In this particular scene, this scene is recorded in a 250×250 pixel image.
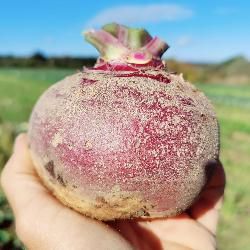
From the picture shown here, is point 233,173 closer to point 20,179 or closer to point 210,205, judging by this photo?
point 210,205

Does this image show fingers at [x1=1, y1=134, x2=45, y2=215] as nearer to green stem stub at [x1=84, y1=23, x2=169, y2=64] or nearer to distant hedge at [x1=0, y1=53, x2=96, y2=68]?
green stem stub at [x1=84, y1=23, x2=169, y2=64]

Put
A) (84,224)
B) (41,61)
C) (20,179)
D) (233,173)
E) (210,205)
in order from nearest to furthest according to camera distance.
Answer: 1. (84,224)
2. (20,179)
3. (210,205)
4. (233,173)
5. (41,61)

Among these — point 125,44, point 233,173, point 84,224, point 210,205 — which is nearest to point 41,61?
point 233,173

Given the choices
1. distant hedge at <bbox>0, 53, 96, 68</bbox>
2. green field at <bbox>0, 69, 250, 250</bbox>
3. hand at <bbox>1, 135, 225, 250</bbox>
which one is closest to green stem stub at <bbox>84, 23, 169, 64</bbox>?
hand at <bbox>1, 135, 225, 250</bbox>

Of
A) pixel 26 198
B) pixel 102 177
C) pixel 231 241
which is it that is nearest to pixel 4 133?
pixel 231 241

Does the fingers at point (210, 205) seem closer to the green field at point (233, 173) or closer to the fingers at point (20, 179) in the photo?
the fingers at point (20, 179)

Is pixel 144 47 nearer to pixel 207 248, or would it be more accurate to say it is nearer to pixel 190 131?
pixel 190 131

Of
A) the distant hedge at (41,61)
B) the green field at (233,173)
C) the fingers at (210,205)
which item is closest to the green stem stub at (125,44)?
the fingers at (210,205)
